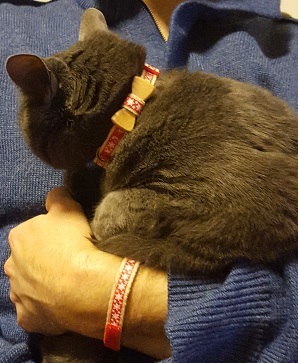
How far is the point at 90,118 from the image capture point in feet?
2.96

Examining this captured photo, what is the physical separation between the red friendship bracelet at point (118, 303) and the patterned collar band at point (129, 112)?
201mm

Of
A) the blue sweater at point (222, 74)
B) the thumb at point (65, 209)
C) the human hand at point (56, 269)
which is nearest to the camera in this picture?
the blue sweater at point (222, 74)

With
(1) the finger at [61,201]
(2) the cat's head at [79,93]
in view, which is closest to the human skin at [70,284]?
(1) the finger at [61,201]

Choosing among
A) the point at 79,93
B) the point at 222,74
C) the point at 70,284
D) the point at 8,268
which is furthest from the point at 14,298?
the point at 222,74

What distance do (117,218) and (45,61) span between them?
0.30 m

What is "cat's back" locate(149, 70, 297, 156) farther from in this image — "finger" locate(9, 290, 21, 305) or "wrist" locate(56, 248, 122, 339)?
"finger" locate(9, 290, 21, 305)

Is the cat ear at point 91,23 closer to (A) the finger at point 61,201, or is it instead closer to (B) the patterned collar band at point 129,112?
(B) the patterned collar band at point 129,112

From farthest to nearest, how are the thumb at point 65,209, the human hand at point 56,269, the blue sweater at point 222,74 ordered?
the thumb at point 65,209 < the human hand at point 56,269 < the blue sweater at point 222,74

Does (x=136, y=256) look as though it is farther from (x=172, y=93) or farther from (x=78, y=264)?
(x=172, y=93)

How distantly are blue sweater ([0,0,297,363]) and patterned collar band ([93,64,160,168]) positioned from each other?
22 cm

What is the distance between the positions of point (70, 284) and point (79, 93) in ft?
1.08

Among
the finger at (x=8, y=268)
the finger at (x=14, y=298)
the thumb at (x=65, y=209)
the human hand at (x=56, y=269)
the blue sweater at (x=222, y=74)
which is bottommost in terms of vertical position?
the finger at (x=14, y=298)

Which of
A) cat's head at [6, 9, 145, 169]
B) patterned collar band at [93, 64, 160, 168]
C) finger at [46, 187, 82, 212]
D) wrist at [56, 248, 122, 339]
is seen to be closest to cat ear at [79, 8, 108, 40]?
cat's head at [6, 9, 145, 169]

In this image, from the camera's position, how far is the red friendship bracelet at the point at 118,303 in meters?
0.83
